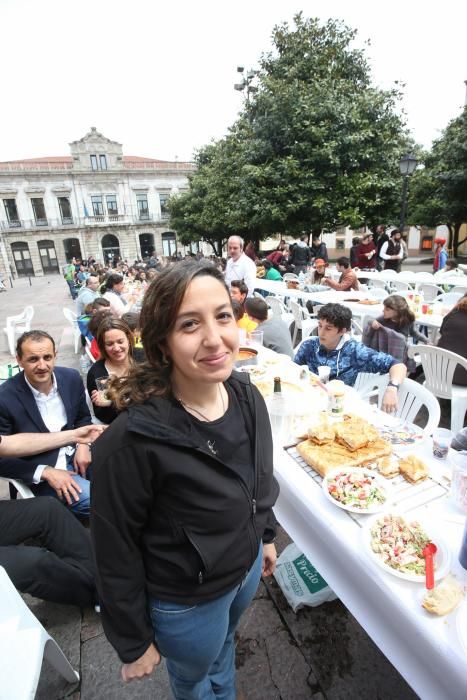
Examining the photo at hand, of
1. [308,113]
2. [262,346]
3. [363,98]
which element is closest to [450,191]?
[363,98]

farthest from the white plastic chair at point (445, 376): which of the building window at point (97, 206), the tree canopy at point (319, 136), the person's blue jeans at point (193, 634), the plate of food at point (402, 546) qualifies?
the building window at point (97, 206)

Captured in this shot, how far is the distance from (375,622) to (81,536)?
1624 mm

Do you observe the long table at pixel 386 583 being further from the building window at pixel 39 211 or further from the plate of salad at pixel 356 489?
the building window at pixel 39 211

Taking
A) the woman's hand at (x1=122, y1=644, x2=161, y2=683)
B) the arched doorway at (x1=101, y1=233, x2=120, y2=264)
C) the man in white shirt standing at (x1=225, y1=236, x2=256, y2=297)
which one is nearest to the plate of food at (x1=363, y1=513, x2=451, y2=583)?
the woman's hand at (x1=122, y1=644, x2=161, y2=683)

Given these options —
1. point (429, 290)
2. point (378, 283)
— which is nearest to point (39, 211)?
point (378, 283)

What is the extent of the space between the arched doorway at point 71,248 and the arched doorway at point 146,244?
7.62 meters

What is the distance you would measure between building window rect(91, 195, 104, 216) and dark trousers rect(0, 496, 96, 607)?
46.4 metres

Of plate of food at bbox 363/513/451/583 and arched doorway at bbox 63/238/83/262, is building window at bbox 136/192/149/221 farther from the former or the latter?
plate of food at bbox 363/513/451/583

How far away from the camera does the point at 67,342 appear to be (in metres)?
8.52

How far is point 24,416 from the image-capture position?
7.88 feet

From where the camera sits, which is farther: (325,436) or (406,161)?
(406,161)

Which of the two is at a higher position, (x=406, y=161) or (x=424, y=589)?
(x=406, y=161)

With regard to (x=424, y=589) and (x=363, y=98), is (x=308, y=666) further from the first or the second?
(x=363, y=98)

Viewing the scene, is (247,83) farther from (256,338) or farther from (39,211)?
(39,211)
